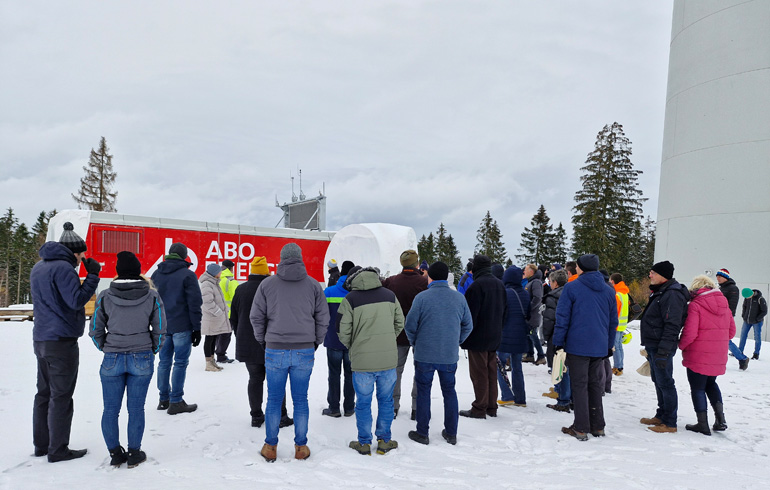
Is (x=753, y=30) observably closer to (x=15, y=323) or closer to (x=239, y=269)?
(x=239, y=269)

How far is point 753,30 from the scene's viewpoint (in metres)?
13.8

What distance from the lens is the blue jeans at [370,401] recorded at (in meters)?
4.18

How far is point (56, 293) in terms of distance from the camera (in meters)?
3.75

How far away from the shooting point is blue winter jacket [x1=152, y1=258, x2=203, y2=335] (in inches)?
206

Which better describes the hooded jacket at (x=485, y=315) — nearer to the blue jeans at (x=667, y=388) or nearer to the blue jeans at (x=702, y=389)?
the blue jeans at (x=667, y=388)

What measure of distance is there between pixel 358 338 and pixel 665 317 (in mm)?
3306

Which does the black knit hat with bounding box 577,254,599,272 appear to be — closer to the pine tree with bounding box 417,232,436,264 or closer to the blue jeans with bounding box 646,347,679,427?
the blue jeans with bounding box 646,347,679,427

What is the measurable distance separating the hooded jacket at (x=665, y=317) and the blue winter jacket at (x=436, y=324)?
2.17 m

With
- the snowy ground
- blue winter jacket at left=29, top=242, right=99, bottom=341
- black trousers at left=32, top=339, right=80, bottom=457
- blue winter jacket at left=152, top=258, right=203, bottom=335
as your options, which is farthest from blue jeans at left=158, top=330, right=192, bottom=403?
blue winter jacket at left=29, top=242, right=99, bottom=341

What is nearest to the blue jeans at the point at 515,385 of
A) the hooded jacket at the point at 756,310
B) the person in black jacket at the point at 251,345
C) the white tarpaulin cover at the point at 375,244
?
the person in black jacket at the point at 251,345

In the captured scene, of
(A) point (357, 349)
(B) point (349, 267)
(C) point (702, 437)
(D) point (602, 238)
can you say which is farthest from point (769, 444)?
(D) point (602, 238)

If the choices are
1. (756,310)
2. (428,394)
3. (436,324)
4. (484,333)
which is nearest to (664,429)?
(484,333)

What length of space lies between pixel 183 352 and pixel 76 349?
1489mm

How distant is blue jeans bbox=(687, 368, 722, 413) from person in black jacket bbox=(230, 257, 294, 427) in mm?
4453
